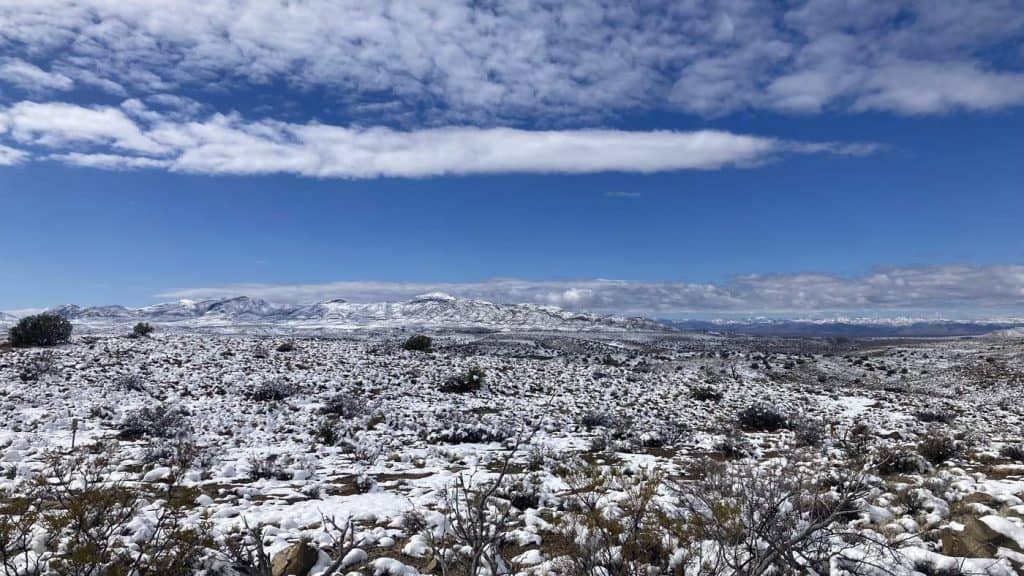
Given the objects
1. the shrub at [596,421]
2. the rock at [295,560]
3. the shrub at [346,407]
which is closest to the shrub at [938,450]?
the shrub at [596,421]

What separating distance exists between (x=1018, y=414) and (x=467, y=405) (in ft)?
72.3

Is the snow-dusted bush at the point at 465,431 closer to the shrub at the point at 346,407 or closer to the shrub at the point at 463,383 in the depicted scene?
the shrub at the point at 346,407

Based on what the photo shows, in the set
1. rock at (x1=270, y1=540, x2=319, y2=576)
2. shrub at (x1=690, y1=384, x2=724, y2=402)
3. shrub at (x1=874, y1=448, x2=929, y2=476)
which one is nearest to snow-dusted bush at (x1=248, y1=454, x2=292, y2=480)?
rock at (x1=270, y1=540, x2=319, y2=576)

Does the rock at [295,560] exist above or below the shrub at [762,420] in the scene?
above

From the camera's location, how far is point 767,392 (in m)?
25.5

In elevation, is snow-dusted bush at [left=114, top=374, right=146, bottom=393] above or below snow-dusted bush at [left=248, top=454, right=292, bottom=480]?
above

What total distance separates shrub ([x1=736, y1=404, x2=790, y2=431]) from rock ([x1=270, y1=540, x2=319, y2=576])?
15.7m

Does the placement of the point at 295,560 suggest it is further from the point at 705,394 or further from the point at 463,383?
the point at 705,394

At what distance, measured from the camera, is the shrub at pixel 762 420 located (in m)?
18.1

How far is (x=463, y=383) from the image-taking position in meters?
23.7

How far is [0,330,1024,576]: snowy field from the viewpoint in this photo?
19.7 ft

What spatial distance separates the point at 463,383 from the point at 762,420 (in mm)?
12200

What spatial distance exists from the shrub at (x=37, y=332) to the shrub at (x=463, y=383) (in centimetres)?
2260

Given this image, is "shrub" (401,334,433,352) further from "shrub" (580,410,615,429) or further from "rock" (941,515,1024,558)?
"rock" (941,515,1024,558)
